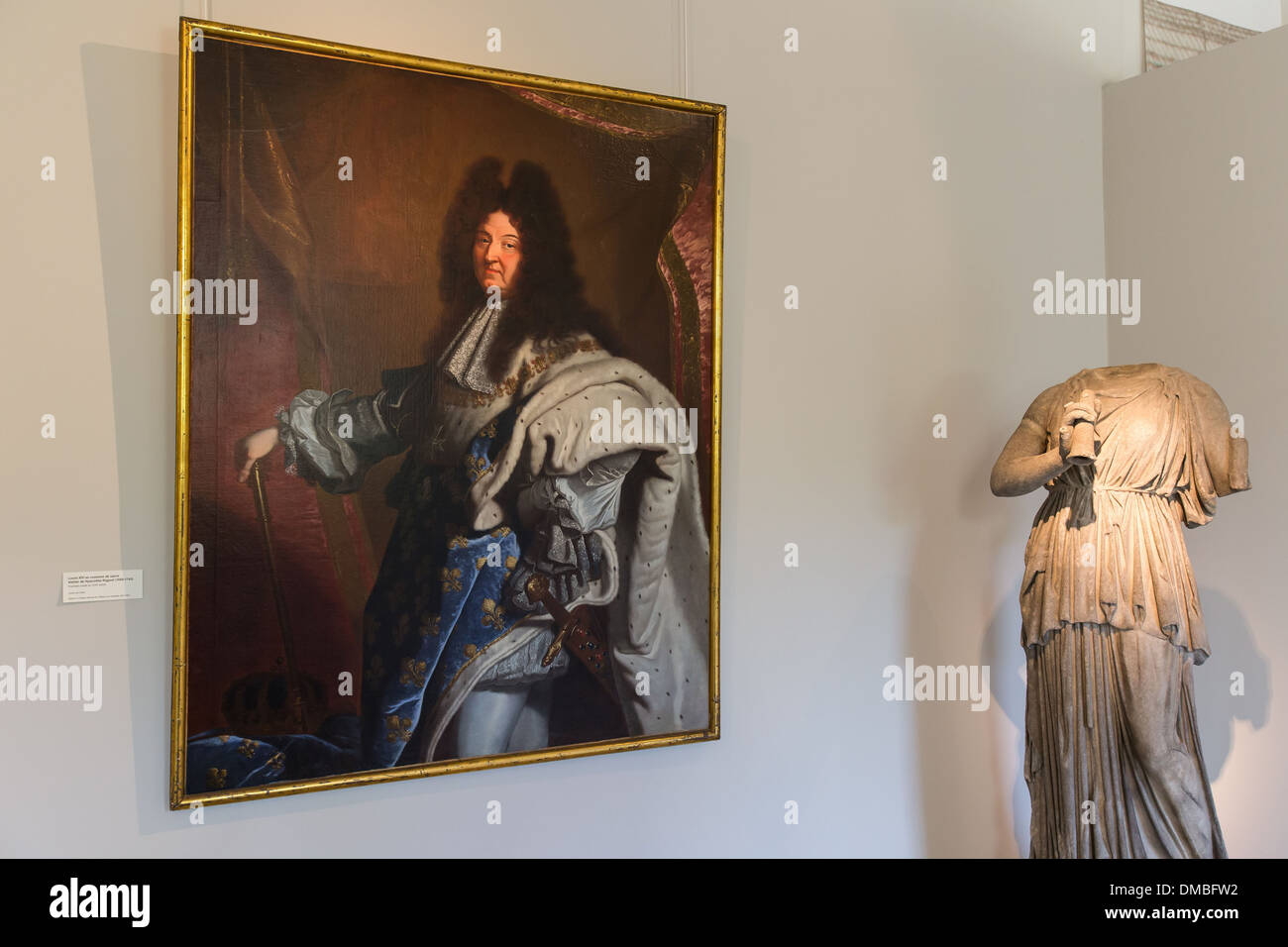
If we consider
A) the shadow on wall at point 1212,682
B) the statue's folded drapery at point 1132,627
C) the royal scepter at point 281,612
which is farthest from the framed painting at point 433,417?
the shadow on wall at point 1212,682

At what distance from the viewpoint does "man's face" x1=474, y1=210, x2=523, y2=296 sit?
3.20 metres

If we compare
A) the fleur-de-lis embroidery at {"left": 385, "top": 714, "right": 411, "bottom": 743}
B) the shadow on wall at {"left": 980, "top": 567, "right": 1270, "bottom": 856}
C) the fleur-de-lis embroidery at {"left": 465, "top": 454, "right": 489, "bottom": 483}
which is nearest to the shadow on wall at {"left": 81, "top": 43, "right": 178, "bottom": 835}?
the fleur-de-lis embroidery at {"left": 385, "top": 714, "right": 411, "bottom": 743}

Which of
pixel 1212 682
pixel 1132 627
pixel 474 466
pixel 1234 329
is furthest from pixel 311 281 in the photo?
pixel 1212 682

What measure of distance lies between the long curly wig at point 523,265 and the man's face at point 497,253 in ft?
0.05

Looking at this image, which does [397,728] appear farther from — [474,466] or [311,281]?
[311,281]

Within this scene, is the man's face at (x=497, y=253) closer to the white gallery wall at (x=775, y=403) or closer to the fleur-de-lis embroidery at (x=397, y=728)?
the white gallery wall at (x=775, y=403)

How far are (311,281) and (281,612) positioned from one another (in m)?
0.95

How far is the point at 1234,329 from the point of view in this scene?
405 centimetres

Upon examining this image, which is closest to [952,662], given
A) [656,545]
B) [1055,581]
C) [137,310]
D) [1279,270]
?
[1055,581]

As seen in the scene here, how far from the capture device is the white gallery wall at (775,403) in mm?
2773

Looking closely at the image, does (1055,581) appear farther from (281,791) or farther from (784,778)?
(281,791)

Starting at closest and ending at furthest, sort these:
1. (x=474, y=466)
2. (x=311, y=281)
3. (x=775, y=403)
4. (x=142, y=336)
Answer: (x=142, y=336)
(x=311, y=281)
(x=474, y=466)
(x=775, y=403)

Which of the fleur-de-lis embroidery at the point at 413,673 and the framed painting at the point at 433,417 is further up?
the framed painting at the point at 433,417

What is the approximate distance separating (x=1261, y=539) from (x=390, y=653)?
326cm
